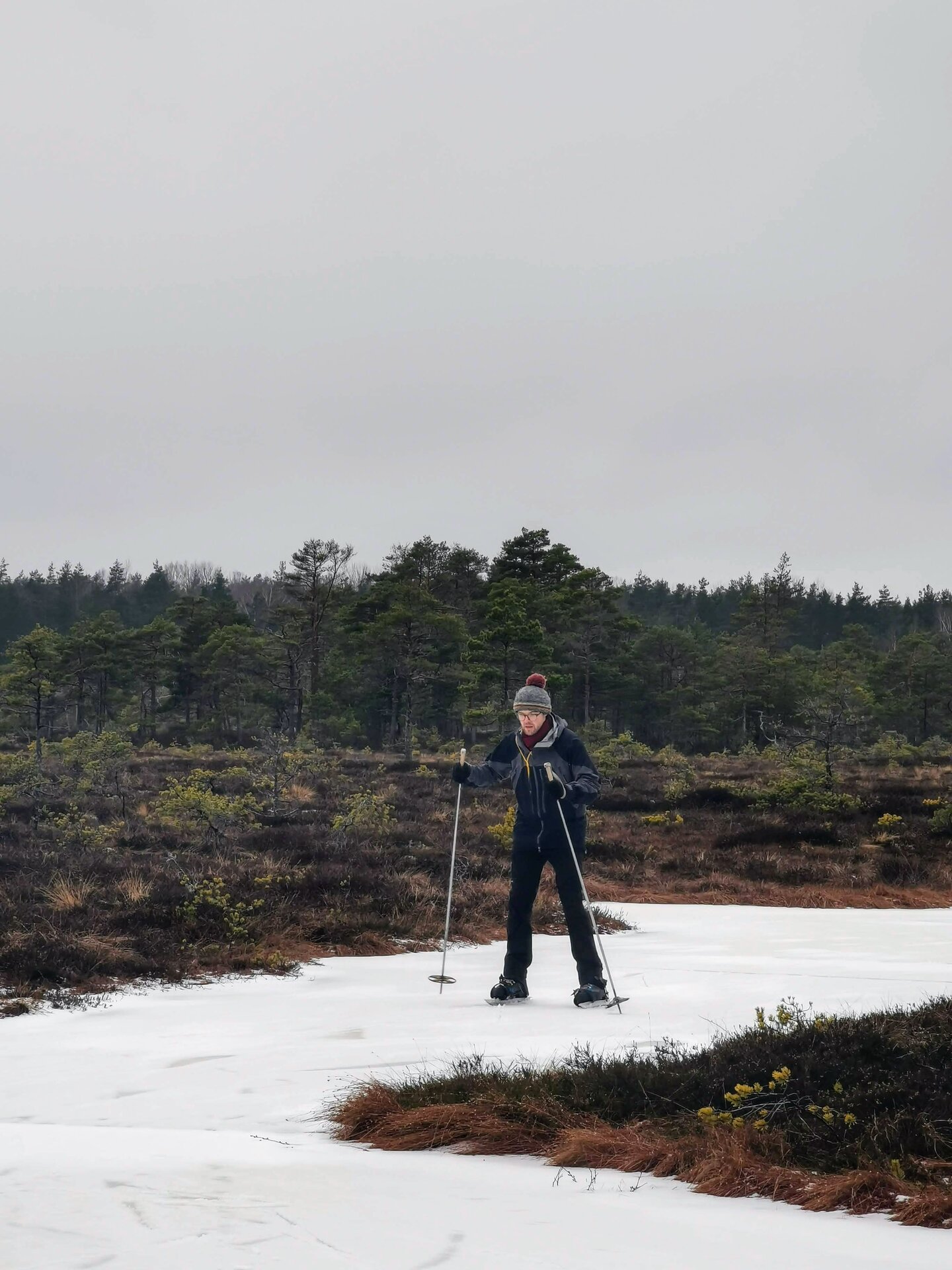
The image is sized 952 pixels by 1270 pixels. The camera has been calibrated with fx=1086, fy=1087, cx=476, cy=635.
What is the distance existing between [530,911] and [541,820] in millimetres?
615

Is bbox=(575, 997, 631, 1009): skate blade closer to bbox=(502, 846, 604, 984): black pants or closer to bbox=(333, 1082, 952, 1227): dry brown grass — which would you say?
bbox=(502, 846, 604, 984): black pants

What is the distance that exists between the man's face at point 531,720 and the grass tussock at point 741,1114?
9.47ft

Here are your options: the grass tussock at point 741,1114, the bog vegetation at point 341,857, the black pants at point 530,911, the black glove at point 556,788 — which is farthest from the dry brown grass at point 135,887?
the grass tussock at point 741,1114

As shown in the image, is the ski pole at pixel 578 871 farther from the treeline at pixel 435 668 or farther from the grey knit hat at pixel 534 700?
the treeline at pixel 435 668

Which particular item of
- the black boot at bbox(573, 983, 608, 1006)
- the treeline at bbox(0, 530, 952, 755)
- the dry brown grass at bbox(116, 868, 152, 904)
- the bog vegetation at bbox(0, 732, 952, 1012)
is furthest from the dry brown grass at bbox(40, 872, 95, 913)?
the treeline at bbox(0, 530, 952, 755)

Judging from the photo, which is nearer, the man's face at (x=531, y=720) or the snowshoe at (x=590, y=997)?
the snowshoe at (x=590, y=997)

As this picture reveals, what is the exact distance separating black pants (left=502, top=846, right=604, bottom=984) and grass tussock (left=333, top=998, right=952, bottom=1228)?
1836mm

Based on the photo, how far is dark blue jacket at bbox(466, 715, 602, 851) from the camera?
743 centimetres

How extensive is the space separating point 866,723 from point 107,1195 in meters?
52.7

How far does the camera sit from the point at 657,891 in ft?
49.5

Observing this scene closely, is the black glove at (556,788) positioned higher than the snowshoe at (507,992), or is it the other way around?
the black glove at (556,788)

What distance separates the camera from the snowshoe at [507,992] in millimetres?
7109

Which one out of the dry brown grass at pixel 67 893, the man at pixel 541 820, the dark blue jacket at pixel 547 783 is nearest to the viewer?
the man at pixel 541 820

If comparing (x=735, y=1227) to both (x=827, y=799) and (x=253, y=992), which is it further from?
(x=827, y=799)
